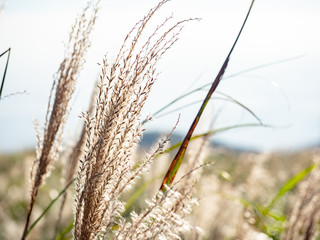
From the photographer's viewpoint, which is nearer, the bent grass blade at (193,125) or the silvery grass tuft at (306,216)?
the bent grass blade at (193,125)

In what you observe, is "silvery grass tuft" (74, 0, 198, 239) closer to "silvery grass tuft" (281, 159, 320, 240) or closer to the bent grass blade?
the bent grass blade

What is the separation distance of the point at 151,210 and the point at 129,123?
30 cm

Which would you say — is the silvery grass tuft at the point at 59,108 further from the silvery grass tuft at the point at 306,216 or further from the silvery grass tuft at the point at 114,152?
the silvery grass tuft at the point at 306,216

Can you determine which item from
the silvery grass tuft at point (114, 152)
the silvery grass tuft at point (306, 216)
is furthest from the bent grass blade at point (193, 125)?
the silvery grass tuft at point (306, 216)

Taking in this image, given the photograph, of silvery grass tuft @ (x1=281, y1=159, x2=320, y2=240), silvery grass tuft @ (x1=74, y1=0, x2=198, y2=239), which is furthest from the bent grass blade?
silvery grass tuft @ (x1=281, y1=159, x2=320, y2=240)

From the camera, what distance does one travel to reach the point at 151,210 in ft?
3.74

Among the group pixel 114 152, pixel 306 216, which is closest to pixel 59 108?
pixel 114 152

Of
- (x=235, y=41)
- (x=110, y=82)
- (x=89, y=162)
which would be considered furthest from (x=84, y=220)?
(x=235, y=41)

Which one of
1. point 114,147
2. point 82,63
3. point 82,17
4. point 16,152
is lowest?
point 114,147

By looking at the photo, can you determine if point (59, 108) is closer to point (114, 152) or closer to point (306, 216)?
point (114, 152)

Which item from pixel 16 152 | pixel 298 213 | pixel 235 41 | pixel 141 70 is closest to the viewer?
pixel 141 70

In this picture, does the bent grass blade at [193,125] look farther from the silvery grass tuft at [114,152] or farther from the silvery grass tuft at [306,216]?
the silvery grass tuft at [306,216]

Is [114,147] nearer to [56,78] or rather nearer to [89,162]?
[89,162]

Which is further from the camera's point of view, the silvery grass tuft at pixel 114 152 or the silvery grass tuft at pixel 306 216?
the silvery grass tuft at pixel 306 216
